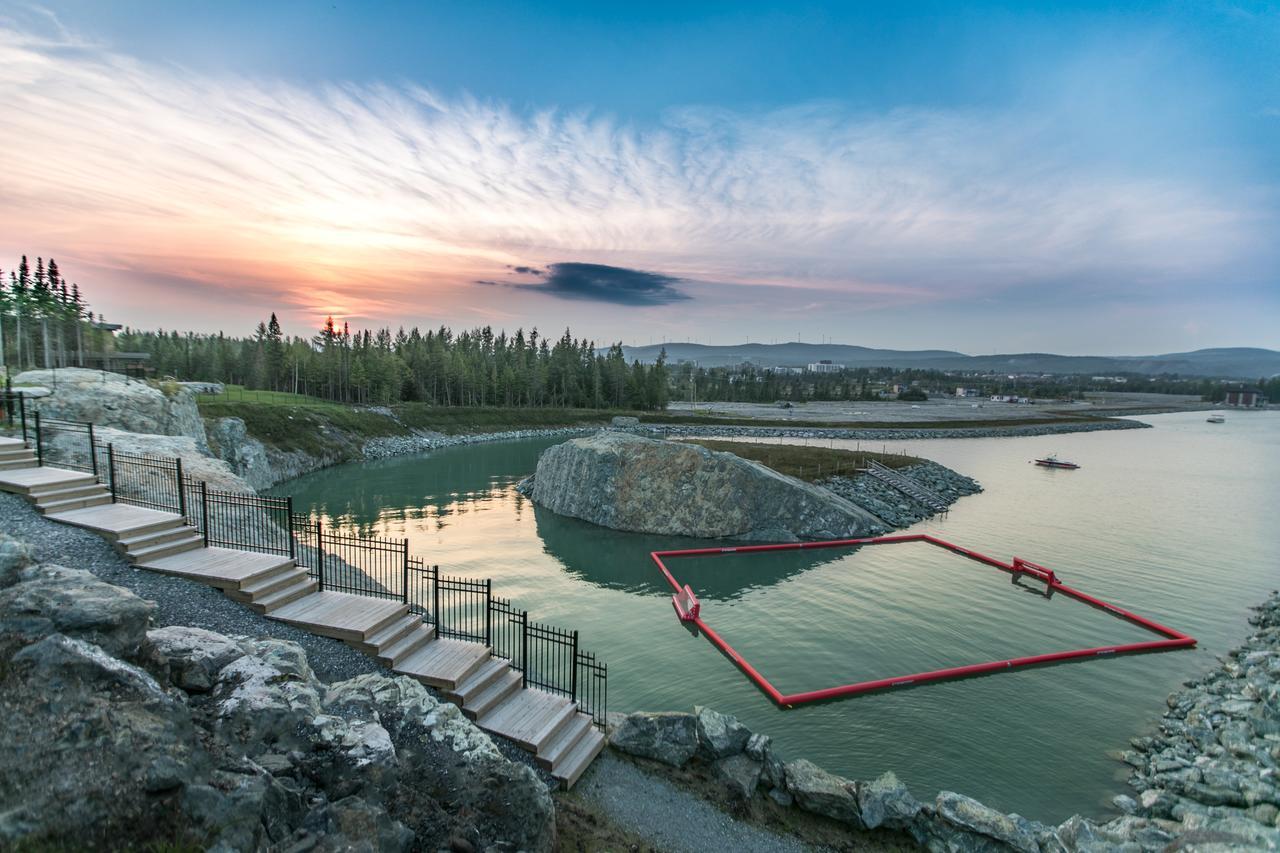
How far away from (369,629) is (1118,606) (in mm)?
30811

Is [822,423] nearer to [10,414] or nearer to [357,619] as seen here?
[357,619]

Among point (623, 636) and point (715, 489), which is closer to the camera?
point (623, 636)

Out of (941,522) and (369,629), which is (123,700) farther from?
(941,522)

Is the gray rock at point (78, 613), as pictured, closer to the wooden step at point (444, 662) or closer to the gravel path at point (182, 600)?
the gravel path at point (182, 600)

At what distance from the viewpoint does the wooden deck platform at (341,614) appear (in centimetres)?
1279

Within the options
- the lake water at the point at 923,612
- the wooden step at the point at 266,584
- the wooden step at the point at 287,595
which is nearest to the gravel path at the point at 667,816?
the lake water at the point at 923,612

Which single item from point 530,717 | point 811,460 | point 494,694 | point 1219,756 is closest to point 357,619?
point 494,694

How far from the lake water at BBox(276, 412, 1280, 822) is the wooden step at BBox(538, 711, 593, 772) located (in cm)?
369

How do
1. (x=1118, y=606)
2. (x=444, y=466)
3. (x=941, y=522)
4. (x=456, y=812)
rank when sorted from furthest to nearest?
(x=444, y=466) → (x=941, y=522) → (x=1118, y=606) → (x=456, y=812)

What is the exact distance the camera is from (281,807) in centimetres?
658

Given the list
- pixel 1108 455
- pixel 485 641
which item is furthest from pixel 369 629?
pixel 1108 455

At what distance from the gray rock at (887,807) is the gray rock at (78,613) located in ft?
41.9

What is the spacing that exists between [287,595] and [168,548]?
12.1 ft

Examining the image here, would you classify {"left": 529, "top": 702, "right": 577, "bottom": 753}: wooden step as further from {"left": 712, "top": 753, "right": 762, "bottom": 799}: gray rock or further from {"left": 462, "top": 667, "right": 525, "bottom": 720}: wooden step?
{"left": 712, "top": 753, "right": 762, "bottom": 799}: gray rock
